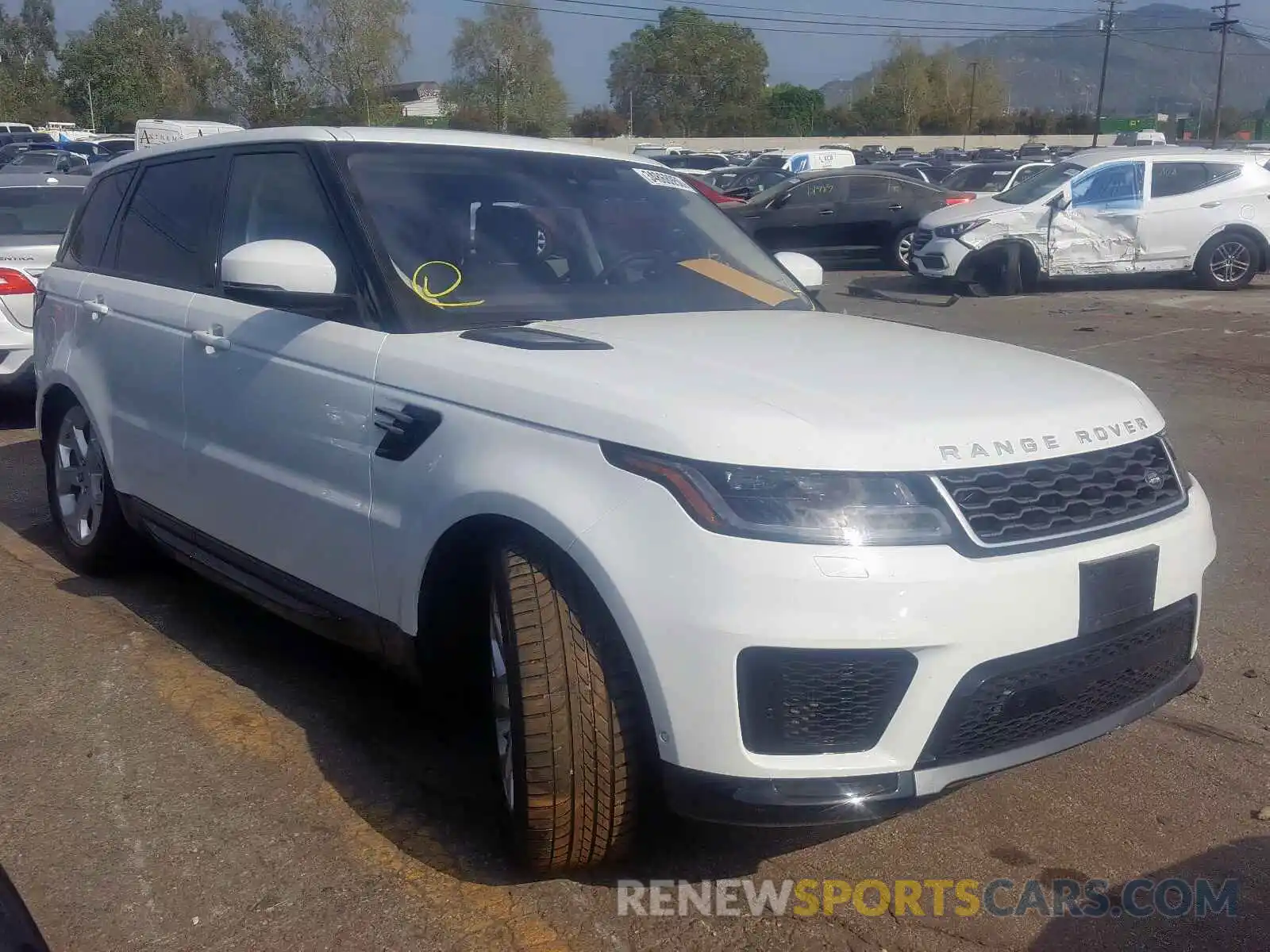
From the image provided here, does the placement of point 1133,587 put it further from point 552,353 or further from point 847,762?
point 552,353

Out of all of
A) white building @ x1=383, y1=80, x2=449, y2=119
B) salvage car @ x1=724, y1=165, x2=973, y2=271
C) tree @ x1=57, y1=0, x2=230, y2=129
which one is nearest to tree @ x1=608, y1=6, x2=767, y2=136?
white building @ x1=383, y1=80, x2=449, y2=119

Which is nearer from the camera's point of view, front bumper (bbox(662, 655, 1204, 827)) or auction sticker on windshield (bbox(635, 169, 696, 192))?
front bumper (bbox(662, 655, 1204, 827))

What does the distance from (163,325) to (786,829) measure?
103 inches

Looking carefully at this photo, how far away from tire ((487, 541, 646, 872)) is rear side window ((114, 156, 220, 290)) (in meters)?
2.02

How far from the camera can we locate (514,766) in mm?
2781

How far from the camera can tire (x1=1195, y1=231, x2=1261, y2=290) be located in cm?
1523

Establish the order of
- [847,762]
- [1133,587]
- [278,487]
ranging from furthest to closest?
1. [278,487]
2. [1133,587]
3. [847,762]

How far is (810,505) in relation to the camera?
100.0 inches

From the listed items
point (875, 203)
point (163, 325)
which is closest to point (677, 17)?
point (875, 203)

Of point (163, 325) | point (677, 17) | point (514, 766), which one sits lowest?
point (514, 766)

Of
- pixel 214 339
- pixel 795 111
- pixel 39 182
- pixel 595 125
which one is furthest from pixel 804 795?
pixel 795 111

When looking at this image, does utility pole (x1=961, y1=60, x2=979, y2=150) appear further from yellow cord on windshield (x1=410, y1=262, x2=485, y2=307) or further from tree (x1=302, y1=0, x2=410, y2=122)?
yellow cord on windshield (x1=410, y1=262, x2=485, y2=307)

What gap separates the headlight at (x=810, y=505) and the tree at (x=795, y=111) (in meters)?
82.6

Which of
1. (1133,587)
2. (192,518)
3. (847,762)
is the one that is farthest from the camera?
(192,518)
